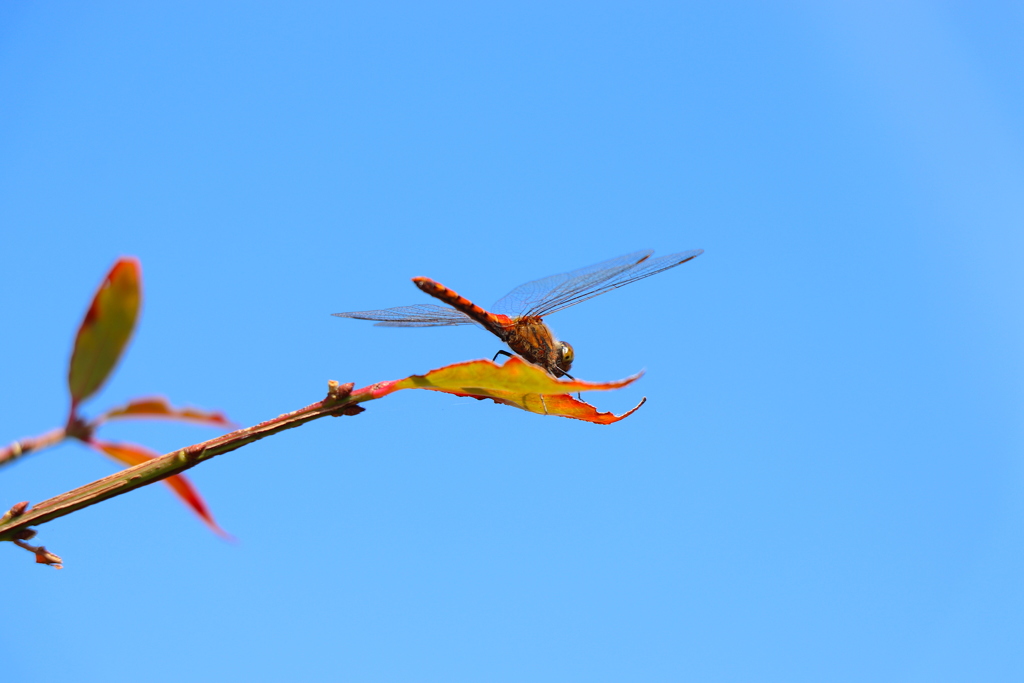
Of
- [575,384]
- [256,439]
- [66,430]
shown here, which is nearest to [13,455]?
[66,430]

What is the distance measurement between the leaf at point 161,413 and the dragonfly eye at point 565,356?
3.59 metres

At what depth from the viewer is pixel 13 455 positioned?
873 millimetres

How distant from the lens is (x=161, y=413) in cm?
95

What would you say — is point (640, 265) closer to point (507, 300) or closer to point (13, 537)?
point (507, 300)

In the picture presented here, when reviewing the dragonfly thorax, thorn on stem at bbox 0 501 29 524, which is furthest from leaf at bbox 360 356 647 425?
the dragonfly thorax

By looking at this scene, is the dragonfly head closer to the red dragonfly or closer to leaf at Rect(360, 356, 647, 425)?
the red dragonfly

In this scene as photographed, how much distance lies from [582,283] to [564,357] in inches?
23.8

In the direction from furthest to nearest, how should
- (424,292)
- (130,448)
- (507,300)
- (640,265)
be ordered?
(507,300)
(640,265)
(424,292)
(130,448)

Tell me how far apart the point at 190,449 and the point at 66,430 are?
1.50 ft

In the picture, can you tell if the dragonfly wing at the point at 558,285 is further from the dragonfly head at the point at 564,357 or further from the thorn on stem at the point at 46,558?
the thorn on stem at the point at 46,558

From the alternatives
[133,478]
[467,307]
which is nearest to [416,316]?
[467,307]

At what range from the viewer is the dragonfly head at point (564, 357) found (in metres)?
4.46

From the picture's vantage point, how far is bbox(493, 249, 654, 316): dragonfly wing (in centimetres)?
468

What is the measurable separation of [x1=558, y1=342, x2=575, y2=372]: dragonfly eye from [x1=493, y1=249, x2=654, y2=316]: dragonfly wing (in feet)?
0.98
